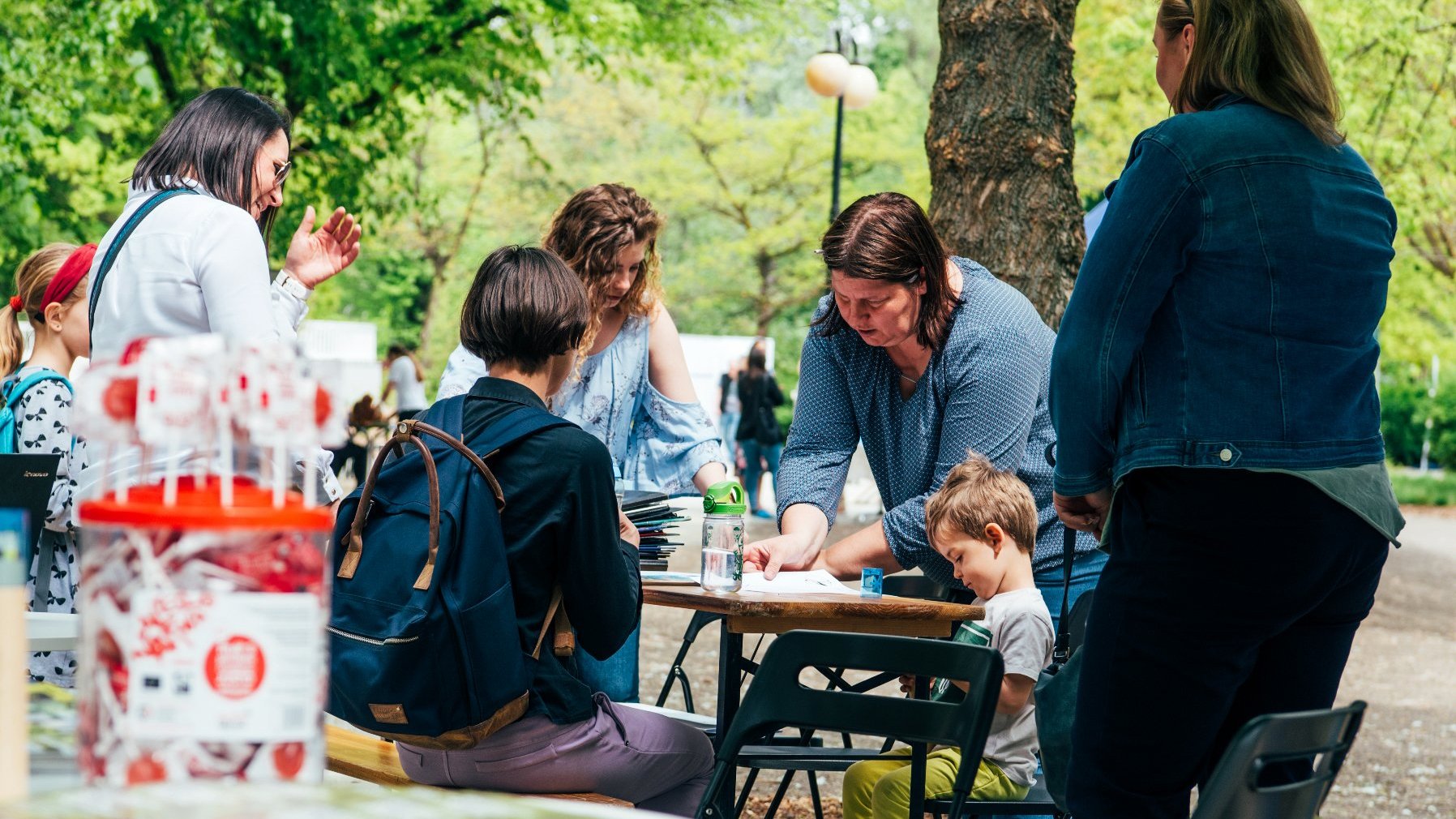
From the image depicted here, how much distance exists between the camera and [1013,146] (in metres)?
5.92

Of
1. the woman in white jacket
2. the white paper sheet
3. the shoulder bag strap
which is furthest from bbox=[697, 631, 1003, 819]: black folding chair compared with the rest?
the shoulder bag strap

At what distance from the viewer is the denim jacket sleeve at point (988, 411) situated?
3.63 meters

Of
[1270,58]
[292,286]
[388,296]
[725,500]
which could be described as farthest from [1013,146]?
[388,296]

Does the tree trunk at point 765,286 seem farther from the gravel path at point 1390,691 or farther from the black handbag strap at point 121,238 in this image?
the black handbag strap at point 121,238

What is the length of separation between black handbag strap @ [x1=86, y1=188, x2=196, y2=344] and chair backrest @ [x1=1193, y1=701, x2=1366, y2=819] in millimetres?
2474

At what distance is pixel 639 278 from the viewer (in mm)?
4254

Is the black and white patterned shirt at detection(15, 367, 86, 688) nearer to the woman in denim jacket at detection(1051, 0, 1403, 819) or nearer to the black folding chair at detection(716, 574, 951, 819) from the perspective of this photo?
the black folding chair at detection(716, 574, 951, 819)

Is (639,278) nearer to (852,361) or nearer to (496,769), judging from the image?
(852,361)

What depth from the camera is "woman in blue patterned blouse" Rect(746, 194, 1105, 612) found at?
3.62m

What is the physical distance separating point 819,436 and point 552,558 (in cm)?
124

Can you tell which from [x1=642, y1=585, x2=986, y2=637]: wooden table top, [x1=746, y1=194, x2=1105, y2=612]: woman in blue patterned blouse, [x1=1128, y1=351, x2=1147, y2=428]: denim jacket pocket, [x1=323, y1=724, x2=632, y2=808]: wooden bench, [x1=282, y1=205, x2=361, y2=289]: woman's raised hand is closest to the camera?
[x1=1128, y1=351, x2=1147, y2=428]: denim jacket pocket

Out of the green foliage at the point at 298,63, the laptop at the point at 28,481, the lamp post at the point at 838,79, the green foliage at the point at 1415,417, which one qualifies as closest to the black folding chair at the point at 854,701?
the laptop at the point at 28,481

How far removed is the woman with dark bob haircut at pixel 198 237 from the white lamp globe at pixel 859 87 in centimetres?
1382

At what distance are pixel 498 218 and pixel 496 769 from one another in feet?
112
